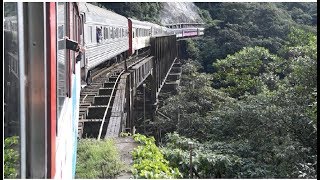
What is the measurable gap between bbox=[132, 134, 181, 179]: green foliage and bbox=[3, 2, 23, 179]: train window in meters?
3.51

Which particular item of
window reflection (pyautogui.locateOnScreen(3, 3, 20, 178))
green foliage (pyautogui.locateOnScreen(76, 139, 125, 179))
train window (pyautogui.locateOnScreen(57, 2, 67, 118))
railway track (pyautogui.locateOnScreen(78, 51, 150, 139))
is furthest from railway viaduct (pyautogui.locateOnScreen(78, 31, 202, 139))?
window reflection (pyautogui.locateOnScreen(3, 3, 20, 178))

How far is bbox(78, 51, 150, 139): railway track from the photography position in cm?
802

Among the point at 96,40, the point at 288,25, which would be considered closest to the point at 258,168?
the point at 96,40

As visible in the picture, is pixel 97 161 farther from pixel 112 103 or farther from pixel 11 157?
pixel 112 103

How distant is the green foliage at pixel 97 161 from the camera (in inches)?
195

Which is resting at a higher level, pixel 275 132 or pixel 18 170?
pixel 18 170

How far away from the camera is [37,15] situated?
53.2 inches

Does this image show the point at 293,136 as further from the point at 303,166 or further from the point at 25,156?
the point at 25,156

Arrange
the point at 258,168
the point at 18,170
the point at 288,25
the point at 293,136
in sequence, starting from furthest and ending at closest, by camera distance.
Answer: the point at 288,25
the point at 293,136
the point at 258,168
the point at 18,170

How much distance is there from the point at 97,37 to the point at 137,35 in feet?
26.1

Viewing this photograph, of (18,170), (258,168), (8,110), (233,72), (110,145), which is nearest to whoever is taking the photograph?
(8,110)

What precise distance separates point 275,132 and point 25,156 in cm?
743

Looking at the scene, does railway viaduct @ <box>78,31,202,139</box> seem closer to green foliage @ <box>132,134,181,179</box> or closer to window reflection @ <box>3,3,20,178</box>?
green foliage @ <box>132,134,181,179</box>

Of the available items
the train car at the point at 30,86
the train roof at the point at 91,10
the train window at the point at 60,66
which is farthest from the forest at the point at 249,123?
the train roof at the point at 91,10
